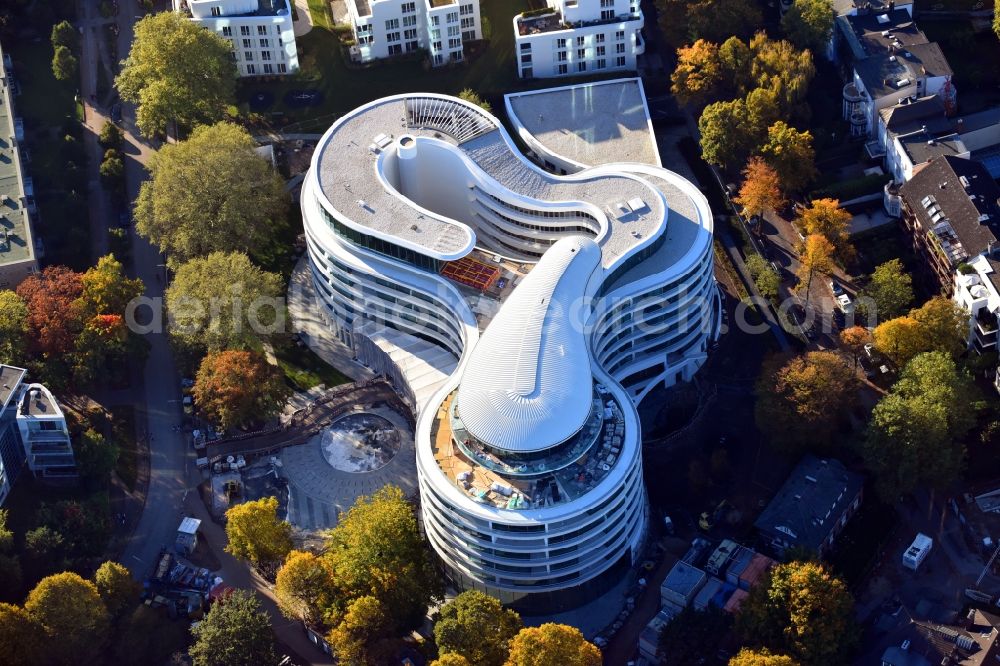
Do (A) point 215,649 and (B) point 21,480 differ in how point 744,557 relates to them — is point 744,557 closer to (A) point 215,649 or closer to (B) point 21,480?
(A) point 215,649

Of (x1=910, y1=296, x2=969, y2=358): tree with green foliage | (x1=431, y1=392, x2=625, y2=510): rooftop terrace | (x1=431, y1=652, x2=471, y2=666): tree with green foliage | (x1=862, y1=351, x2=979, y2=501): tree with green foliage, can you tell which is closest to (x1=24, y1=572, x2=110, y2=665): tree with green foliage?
(x1=431, y1=652, x2=471, y2=666): tree with green foliage

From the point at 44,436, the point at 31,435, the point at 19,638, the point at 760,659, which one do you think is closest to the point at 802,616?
the point at 760,659

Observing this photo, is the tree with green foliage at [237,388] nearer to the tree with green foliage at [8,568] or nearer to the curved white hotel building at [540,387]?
the curved white hotel building at [540,387]

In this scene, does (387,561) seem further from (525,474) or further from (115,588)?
(115,588)

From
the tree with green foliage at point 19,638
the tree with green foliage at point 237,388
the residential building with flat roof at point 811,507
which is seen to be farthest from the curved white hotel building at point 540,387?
the tree with green foliage at point 19,638

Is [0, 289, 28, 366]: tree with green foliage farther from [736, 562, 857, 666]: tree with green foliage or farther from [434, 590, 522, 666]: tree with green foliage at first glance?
[736, 562, 857, 666]: tree with green foliage

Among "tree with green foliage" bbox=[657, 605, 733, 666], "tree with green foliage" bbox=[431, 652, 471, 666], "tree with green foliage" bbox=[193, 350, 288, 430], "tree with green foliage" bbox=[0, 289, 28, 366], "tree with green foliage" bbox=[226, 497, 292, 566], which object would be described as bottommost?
"tree with green foliage" bbox=[657, 605, 733, 666]
